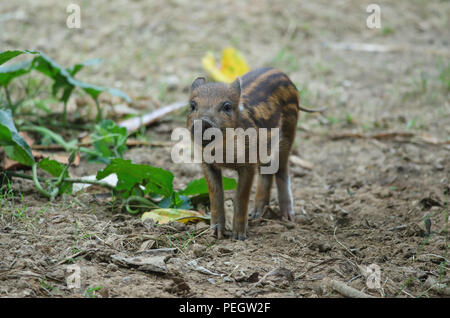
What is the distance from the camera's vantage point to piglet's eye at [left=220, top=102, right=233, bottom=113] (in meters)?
4.20

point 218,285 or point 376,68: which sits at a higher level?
point 376,68

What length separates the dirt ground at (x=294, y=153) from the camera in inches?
Result: 140

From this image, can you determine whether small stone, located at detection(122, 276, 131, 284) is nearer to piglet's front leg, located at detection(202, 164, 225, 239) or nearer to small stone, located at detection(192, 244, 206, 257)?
small stone, located at detection(192, 244, 206, 257)

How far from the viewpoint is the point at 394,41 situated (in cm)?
1035

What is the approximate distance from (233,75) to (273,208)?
9.77ft

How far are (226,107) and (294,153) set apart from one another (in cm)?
272

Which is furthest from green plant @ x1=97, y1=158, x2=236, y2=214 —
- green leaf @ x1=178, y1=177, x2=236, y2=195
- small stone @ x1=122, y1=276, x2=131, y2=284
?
small stone @ x1=122, y1=276, x2=131, y2=284

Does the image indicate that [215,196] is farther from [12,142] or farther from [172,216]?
[12,142]

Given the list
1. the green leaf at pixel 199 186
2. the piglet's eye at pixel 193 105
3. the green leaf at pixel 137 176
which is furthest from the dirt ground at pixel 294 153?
the piglet's eye at pixel 193 105

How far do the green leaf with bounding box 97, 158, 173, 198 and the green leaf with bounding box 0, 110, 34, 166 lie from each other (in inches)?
26.6

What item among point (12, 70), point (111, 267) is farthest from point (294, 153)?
point (111, 267)

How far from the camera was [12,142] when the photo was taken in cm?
454

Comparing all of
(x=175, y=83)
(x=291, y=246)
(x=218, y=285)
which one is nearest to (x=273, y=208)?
(x=291, y=246)
